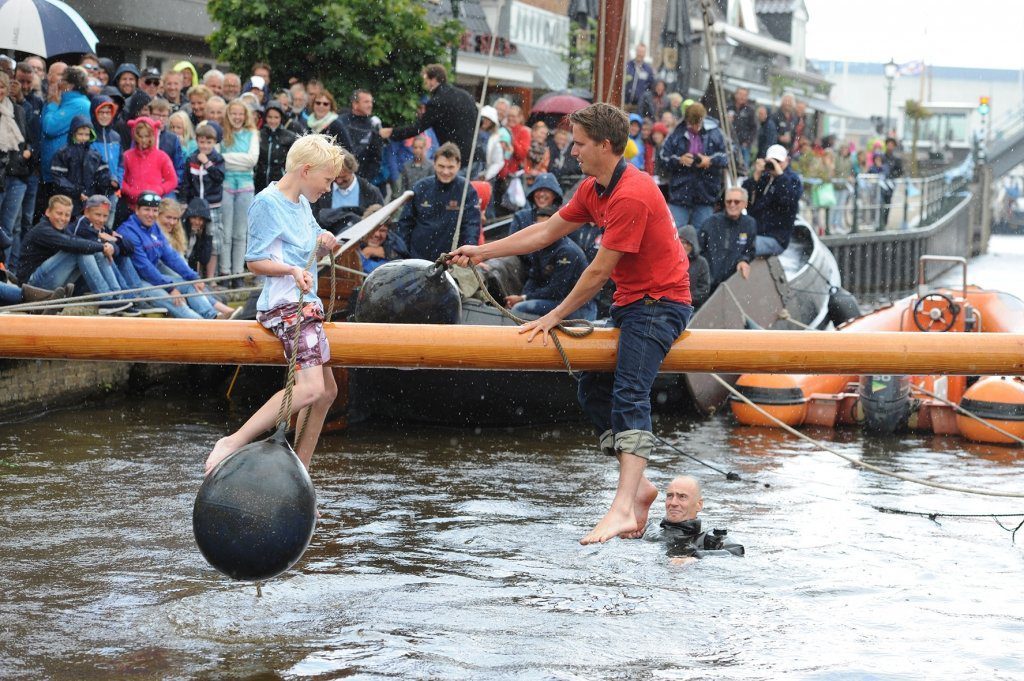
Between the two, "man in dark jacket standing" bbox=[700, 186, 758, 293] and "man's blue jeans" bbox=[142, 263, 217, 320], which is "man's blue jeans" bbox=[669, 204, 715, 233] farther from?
"man's blue jeans" bbox=[142, 263, 217, 320]

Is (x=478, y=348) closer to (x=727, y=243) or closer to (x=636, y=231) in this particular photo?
(x=636, y=231)

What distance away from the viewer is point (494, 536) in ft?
28.0

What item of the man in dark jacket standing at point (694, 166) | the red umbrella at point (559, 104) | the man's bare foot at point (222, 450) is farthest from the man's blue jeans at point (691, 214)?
the man's bare foot at point (222, 450)

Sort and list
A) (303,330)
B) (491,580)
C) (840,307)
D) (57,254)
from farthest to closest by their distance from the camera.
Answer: (840,307), (57,254), (491,580), (303,330)

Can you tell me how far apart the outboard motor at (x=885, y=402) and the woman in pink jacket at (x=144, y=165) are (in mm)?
6570

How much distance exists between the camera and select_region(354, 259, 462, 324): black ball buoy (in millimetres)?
6812

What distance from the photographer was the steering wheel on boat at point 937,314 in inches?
551

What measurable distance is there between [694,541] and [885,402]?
5.91m

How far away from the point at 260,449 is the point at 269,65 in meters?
12.4

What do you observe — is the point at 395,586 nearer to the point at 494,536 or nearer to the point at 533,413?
the point at 494,536

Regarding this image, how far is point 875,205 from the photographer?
31.5 m

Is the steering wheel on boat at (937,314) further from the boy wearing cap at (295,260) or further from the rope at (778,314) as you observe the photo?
the boy wearing cap at (295,260)

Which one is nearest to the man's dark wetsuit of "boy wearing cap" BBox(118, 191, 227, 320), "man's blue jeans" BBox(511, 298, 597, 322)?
"man's blue jeans" BBox(511, 298, 597, 322)

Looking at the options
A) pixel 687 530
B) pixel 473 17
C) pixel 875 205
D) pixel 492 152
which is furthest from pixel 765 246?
pixel 875 205
